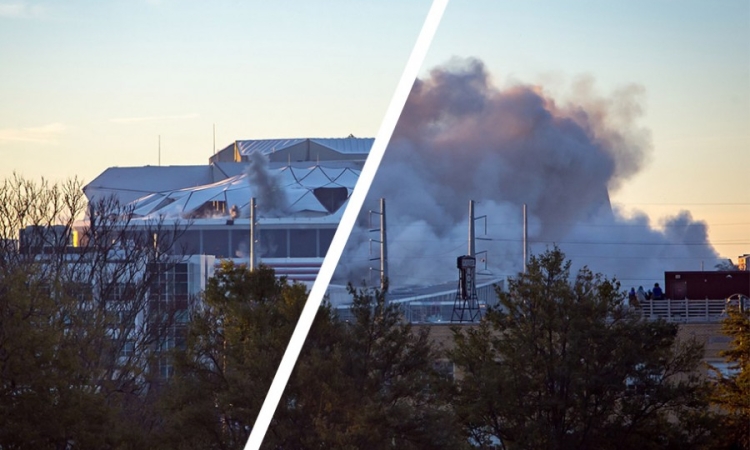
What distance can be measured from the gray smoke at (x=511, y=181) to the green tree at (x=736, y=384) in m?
0.12

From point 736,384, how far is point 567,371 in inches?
43.5

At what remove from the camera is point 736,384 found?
1547 millimetres

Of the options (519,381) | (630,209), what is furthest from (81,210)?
(630,209)

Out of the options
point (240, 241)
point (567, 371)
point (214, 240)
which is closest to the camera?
point (567, 371)

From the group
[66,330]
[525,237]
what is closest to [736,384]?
[525,237]

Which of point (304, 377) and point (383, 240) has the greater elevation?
point (383, 240)

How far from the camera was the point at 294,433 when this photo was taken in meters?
1.88

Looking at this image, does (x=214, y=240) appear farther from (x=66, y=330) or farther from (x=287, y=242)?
(x=66, y=330)

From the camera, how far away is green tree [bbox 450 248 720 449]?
210 cm

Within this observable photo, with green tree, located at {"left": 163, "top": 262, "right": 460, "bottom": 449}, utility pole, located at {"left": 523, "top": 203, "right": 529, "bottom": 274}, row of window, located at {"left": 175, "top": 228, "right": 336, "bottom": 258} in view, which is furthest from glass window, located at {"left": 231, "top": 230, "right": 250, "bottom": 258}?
utility pole, located at {"left": 523, "top": 203, "right": 529, "bottom": 274}

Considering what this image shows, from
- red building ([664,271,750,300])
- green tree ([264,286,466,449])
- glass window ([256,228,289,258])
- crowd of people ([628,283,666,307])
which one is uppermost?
glass window ([256,228,289,258])

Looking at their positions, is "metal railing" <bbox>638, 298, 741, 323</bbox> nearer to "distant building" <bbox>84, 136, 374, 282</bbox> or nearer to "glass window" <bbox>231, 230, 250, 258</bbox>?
"distant building" <bbox>84, 136, 374, 282</bbox>

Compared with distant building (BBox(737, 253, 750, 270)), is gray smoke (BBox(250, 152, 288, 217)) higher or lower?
higher

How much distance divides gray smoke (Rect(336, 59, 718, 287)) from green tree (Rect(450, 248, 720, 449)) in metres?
0.23
